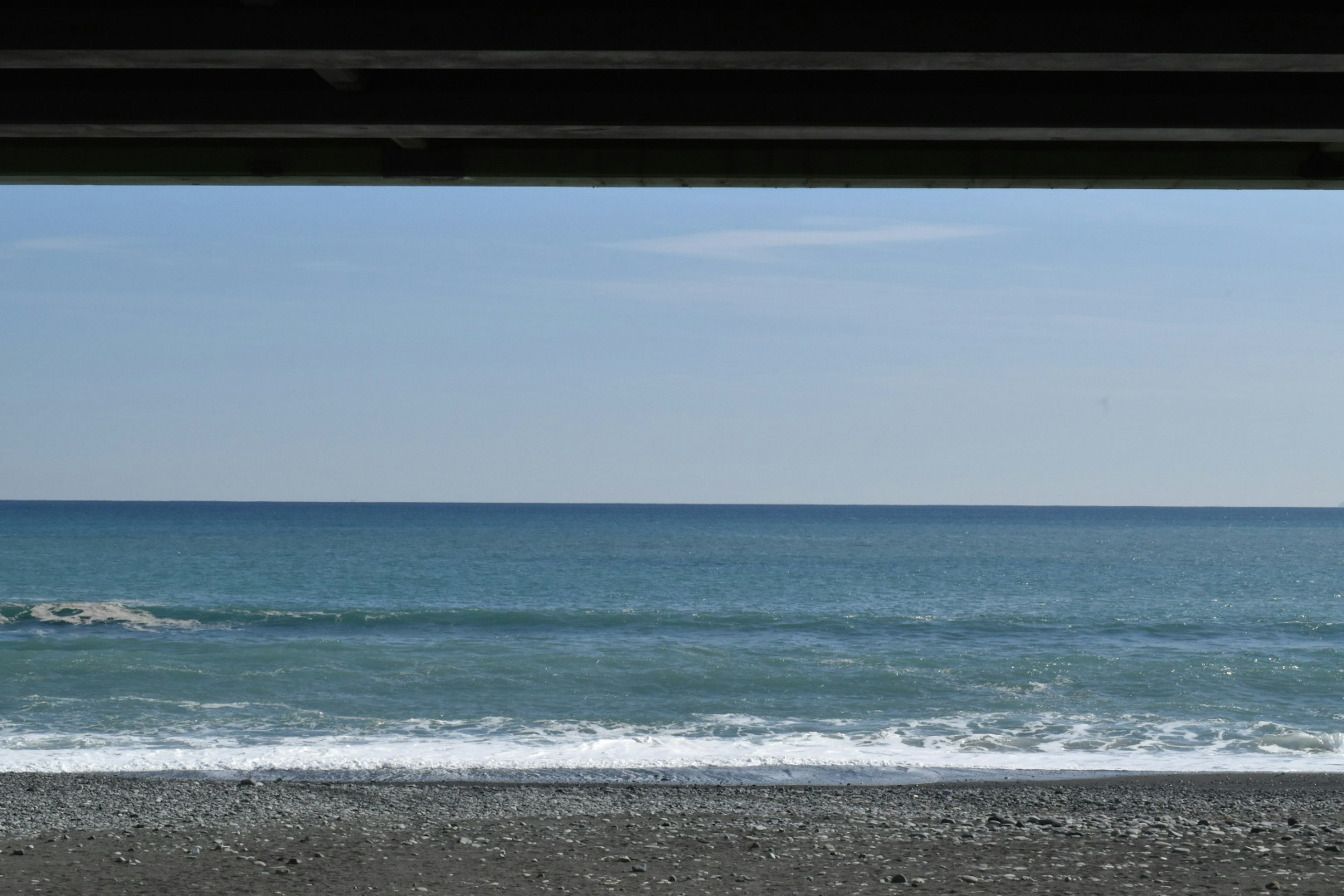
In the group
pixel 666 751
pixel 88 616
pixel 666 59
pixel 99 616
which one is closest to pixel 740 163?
Answer: pixel 666 59

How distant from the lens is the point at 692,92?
16.1 ft

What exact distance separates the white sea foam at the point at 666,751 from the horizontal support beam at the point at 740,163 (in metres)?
7.22

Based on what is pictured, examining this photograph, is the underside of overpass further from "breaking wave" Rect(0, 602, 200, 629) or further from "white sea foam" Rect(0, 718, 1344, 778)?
"breaking wave" Rect(0, 602, 200, 629)

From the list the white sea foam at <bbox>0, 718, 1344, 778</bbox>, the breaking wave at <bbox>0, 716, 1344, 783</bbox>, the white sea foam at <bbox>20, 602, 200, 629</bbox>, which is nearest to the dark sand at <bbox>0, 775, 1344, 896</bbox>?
the breaking wave at <bbox>0, 716, 1344, 783</bbox>

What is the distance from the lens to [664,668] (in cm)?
1959

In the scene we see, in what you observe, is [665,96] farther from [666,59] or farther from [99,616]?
[99,616]

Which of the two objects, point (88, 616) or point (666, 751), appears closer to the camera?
point (666, 751)

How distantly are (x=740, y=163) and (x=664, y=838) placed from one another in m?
5.14

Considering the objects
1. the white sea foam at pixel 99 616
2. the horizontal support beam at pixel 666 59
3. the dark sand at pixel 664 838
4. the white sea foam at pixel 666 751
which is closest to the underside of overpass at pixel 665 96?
the horizontal support beam at pixel 666 59

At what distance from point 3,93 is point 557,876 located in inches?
217

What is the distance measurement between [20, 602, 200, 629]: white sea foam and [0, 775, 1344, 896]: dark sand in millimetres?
18316

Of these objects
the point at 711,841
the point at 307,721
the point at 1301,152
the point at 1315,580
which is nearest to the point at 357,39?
the point at 1301,152

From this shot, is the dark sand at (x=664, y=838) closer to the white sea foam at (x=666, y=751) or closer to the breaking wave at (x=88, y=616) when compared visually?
the white sea foam at (x=666, y=751)

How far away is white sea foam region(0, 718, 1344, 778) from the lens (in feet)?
38.3
